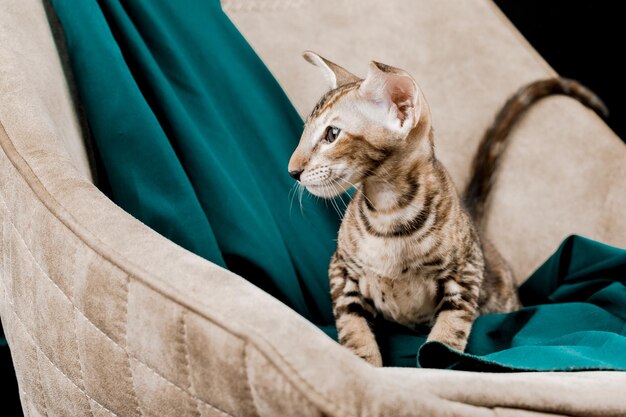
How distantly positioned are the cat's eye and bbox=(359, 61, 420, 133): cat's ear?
67mm

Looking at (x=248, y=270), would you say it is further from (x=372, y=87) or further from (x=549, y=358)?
(x=549, y=358)

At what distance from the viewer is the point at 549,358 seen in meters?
0.89

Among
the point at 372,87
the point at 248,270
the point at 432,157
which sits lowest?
the point at 248,270

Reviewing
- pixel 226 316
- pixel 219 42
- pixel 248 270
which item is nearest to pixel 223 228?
pixel 248 270

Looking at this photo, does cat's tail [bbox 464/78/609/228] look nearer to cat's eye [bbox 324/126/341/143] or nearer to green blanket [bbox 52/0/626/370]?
green blanket [bbox 52/0/626/370]

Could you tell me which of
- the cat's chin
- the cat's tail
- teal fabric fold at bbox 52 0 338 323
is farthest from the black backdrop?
the cat's chin

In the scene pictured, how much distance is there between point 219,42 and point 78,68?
0.37 metres

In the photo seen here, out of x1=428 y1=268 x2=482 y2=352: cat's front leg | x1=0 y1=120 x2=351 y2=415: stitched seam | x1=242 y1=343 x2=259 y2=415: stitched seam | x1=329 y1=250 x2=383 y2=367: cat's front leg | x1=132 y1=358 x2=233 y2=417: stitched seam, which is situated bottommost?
x1=329 y1=250 x2=383 y2=367: cat's front leg

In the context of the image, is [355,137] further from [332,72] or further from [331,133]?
[332,72]

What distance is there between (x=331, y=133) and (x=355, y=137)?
4 centimetres

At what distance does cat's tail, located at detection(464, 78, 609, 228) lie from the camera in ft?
5.22

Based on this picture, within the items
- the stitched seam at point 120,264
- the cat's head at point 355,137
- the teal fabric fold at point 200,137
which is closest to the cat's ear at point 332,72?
the cat's head at point 355,137

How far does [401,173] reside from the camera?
106 cm

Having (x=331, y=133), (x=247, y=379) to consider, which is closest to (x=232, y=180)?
(x=331, y=133)
